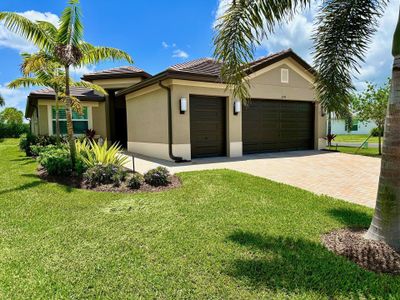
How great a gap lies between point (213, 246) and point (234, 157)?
927 centimetres

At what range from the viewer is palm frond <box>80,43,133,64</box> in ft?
30.8

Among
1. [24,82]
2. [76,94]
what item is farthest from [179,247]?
[76,94]

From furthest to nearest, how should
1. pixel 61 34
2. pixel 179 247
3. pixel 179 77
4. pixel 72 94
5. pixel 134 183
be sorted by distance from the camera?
pixel 72 94 → pixel 179 77 → pixel 61 34 → pixel 134 183 → pixel 179 247

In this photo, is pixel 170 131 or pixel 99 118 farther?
pixel 99 118

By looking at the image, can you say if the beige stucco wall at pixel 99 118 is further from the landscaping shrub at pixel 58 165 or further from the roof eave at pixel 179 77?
the landscaping shrub at pixel 58 165

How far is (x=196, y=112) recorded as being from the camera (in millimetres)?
12258

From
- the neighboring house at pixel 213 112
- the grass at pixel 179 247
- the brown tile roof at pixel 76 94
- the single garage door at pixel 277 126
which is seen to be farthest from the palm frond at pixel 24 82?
the single garage door at pixel 277 126

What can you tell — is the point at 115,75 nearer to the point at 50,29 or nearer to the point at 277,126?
the point at 50,29

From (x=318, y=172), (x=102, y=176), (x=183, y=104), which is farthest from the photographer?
(x=183, y=104)

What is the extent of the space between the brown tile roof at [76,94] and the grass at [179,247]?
11.1 meters

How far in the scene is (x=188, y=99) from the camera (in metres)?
11.7

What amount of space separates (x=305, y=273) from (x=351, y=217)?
2.46 meters

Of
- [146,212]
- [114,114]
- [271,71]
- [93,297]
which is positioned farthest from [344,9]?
[114,114]

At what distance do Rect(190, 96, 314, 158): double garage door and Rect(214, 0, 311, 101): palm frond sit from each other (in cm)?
719
